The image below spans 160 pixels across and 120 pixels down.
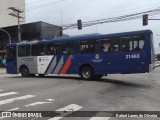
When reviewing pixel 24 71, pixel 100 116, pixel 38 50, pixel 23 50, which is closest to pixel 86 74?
pixel 38 50

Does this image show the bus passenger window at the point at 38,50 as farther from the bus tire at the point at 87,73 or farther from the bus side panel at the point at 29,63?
the bus tire at the point at 87,73

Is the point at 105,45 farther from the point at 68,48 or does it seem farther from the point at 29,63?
the point at 29,63

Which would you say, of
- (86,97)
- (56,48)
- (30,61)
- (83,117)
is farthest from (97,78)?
(83,117)

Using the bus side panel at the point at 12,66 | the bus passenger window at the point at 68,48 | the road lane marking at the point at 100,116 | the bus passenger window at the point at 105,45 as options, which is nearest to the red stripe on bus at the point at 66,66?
the bus passenger window at the point at 68,48

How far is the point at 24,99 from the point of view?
11562mm

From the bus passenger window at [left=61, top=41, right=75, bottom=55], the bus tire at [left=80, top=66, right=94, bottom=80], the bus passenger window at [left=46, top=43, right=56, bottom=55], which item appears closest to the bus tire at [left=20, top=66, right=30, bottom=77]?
the bus passenger window at [left=46, top=43, right=56, bottom=55]

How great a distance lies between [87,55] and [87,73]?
1215 millimetres

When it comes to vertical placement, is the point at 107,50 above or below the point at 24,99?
above

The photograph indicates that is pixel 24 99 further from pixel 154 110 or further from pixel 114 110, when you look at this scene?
pixel 154 110

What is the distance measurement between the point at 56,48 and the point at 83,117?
47.6 feet

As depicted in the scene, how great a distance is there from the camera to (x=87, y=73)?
2073 centimetres

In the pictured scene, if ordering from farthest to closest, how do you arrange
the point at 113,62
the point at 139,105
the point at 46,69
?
1. the point at 46,69
2. the point at 113,62
3. the point at 139,105

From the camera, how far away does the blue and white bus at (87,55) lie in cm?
1780

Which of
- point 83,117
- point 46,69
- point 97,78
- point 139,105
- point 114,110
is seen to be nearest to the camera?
point 83,117
